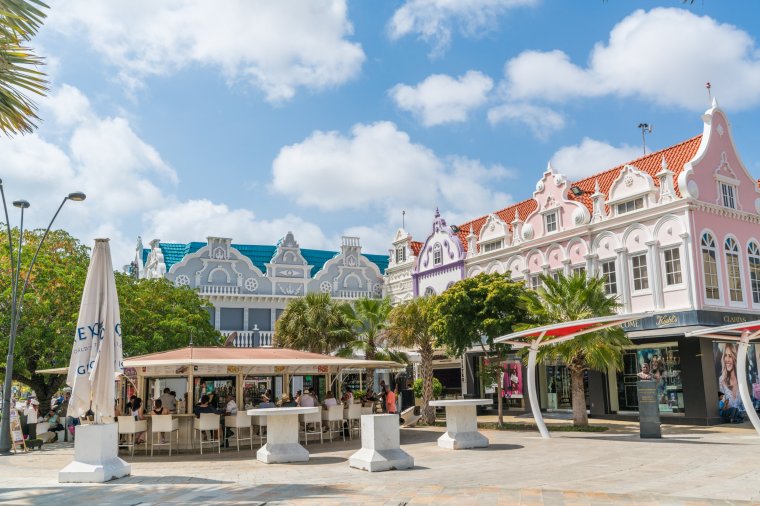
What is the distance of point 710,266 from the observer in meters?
23.5

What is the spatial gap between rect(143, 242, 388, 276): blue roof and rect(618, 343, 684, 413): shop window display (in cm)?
2338

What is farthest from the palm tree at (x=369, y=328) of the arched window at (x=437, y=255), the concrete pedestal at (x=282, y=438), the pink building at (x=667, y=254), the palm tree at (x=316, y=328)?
the concrete pedestal at (x=282, y=438)

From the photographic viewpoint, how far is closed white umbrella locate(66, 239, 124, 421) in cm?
1141

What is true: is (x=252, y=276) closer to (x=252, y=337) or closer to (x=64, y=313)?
(x=252, y=337)

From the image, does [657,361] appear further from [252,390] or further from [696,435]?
[252,390]

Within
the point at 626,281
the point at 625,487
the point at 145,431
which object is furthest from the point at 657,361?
the point at 145,431

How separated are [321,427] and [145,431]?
172 inches

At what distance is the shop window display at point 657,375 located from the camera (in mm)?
23266

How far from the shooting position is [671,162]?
2547 centimetres

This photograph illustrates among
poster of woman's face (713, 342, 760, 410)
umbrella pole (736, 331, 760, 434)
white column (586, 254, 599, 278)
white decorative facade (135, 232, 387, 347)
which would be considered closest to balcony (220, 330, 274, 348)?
white decorative facade (135, 232, 387, 347)

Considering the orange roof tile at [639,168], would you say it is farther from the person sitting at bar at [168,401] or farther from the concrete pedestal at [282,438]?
the person sitting at bar at [168,401]

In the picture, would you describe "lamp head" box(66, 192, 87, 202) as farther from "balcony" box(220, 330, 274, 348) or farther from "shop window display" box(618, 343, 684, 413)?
"balcony" box(220, 330, 274, 348)

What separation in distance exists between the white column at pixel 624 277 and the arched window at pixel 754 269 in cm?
440

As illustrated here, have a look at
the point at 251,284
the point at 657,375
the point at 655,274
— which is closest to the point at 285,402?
the point at 657,375
